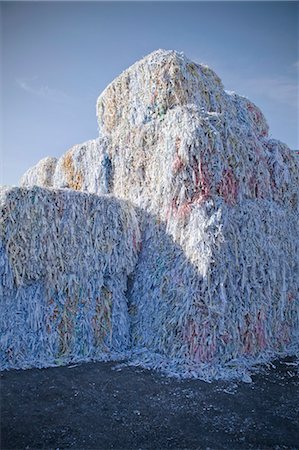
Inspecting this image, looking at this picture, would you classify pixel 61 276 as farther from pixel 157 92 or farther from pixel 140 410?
pixel 157 92

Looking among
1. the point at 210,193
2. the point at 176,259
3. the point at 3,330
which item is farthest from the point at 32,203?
the point at 210,193

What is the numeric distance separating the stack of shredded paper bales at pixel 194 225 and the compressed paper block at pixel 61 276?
0.06 metres

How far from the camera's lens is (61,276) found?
18.3ft

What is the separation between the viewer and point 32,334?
523 centimetres

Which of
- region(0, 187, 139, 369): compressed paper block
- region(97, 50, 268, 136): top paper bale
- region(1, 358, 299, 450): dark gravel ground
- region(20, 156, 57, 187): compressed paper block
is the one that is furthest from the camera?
region(20, 156, 57, 187): compressed paper block

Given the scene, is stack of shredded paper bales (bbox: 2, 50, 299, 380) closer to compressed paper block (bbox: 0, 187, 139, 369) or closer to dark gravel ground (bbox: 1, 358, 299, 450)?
compressed paper block (bbox: 0, 187, 139, 369)

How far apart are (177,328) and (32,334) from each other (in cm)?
228

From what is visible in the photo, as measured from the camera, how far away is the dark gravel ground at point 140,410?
314 cm

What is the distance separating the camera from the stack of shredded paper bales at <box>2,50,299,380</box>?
5.25 meters

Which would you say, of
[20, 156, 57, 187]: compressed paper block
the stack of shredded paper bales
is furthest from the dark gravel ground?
[20, 156, 57, 187]: compressed paper block

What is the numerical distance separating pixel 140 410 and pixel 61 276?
8.53ft

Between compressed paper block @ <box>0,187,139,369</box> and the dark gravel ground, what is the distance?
536mm

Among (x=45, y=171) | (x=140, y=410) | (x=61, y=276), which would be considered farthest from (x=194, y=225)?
(x=45, y=171)

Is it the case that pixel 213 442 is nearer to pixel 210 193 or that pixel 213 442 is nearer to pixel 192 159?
pixel 210 193
